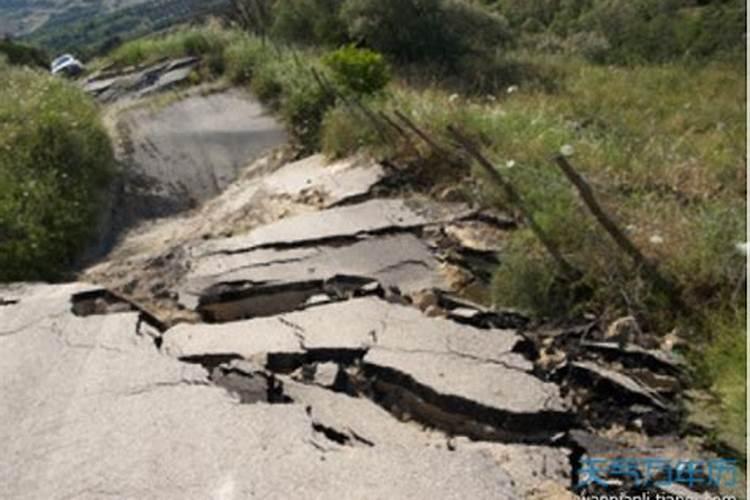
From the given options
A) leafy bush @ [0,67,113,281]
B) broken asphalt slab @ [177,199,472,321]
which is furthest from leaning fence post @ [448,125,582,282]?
leafy bush @ [0,67,113,281]

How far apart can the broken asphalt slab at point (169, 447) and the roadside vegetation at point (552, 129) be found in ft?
4.80

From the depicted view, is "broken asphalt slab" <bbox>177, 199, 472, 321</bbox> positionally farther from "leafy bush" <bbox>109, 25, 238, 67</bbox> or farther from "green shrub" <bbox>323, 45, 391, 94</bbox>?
"leafy bush" <bbox>109, 25, 238, 67</bbox>

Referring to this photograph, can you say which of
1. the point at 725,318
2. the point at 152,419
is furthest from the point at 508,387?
the point at 152,419

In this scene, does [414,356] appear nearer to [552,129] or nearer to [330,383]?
[330,383]

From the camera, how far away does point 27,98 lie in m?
10.3

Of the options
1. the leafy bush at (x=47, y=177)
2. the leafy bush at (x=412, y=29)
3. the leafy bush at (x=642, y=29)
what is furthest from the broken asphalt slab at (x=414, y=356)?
the leafy bush at (x=642, y=29)

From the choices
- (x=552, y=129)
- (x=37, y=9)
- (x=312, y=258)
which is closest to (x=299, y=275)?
(x=312, y=258)

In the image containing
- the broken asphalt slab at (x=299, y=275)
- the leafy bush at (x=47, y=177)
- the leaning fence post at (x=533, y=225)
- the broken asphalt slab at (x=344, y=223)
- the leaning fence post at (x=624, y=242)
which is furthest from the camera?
the leafy bush at (x=47, y=177)

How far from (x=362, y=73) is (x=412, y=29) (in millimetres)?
6290

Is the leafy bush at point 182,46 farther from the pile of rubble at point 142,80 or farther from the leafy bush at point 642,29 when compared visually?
the leafy bush at point 642,29

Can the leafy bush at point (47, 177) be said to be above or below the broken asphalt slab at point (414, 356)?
above

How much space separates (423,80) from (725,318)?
9626 millimetres

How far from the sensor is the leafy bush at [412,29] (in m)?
15.5

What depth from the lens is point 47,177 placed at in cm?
805
